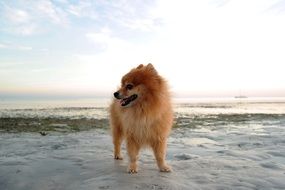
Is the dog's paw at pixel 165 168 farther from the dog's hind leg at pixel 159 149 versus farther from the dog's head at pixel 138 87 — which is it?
the dog's head at pixel 138 87

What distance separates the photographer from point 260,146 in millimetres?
7246

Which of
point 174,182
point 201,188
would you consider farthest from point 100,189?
point 201,188

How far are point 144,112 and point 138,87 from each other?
416 mm

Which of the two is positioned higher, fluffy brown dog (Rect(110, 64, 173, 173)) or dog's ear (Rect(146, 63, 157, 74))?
dog's ear (Rect(146, 63, 157, 74))

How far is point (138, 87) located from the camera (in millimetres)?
5203

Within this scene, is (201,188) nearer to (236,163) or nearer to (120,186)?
(120,186)

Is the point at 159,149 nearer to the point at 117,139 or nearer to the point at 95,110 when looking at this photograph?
the point at 117,139

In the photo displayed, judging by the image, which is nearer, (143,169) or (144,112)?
(144,112)

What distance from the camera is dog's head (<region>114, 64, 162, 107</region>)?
5.19 meters

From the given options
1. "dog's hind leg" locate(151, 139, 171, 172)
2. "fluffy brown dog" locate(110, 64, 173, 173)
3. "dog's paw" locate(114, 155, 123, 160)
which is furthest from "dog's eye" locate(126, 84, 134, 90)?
"dog's paw" locate(114, 155, 123, 160)

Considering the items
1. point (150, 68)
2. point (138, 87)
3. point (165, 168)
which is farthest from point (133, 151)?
point (150, 68)

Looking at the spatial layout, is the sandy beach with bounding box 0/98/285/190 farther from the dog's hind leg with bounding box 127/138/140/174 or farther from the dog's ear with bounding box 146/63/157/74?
the dog's ear with bounding box 146/63/157/74

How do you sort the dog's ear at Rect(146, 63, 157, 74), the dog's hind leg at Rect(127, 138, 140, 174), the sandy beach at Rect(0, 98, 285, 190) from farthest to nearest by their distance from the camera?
the dog's ear at Rect(146, 63, 157, 74) → the dog's hind leg at Rect(127, 138, 140, 174) → the sandy beach at Rect(0, 98, 285, 190)

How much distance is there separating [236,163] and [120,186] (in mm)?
2271
